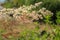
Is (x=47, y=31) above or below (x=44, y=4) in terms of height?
below

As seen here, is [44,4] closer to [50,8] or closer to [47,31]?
[50,8]

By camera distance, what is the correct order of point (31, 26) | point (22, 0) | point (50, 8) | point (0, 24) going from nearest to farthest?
point (31, 26) → point (0, 24) → point (50, 8) → point (22, 0)

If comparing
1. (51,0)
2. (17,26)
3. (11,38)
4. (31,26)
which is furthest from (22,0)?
(11,38)

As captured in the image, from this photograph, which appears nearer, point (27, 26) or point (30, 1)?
point (27, 26)

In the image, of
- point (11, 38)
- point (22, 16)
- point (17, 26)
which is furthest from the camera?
point (17, 26)

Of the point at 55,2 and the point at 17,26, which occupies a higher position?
the point at 55,2

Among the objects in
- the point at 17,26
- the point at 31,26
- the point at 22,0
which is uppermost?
the point at 22,0

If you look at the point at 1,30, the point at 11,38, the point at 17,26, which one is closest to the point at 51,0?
the point at 17,26

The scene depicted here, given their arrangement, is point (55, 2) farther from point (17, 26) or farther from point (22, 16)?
point (22, 16)

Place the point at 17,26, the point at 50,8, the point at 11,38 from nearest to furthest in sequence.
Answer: the point at 11,38
the point at 17,26
the point at 50,8

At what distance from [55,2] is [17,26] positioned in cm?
223

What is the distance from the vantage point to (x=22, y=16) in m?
4.00

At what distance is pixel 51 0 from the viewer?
7.56 m

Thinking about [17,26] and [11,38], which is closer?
[11,38]
